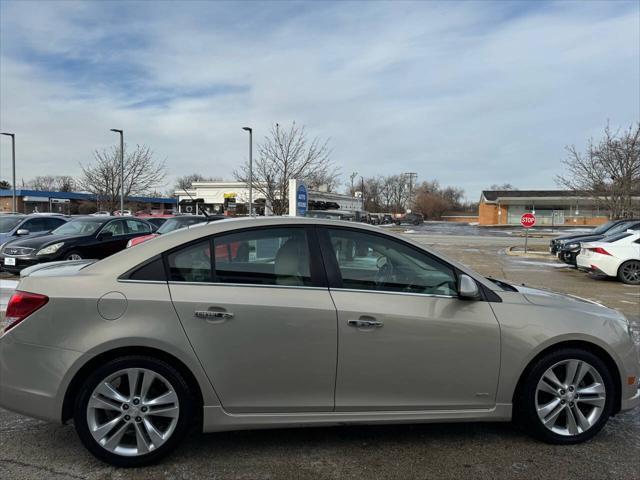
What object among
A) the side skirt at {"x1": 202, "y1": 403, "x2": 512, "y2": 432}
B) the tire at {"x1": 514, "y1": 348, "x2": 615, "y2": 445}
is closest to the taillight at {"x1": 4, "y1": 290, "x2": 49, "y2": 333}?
the side skirt at {"x1": 202, "y1": 403, "x2": 512, "y2": 432}

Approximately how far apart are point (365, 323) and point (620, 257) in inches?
450

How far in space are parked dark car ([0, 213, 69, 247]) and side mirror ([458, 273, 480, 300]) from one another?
13.3 meters

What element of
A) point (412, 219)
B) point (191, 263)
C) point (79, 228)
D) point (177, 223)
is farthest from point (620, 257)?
point (412, 219)

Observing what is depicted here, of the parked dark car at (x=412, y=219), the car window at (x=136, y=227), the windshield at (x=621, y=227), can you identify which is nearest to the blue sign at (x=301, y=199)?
the car window at (x=136, y=227)

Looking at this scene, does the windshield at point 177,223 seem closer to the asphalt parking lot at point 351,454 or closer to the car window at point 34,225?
the car window at point 34,225

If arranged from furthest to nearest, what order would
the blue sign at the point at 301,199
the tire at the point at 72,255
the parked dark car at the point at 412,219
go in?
the parked dark car at the point at 412,219 < the blue sign at the point at 301,199 < the tire at the point at 72,255

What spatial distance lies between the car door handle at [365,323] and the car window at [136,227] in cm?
1195

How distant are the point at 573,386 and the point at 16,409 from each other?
147 inches

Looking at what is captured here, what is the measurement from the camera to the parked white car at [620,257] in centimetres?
1217

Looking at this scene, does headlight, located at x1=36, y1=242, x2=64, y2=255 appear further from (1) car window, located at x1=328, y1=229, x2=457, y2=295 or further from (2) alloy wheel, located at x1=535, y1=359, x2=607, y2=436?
(2) alloy wheel, located at x1=535, y1=359, x2=607, y2=436

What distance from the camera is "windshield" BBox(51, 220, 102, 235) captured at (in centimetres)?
1256

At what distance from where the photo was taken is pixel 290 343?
318 centimetres

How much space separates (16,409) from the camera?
123 inches

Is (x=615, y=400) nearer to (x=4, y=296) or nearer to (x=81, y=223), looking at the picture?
(x=4, y=296)
